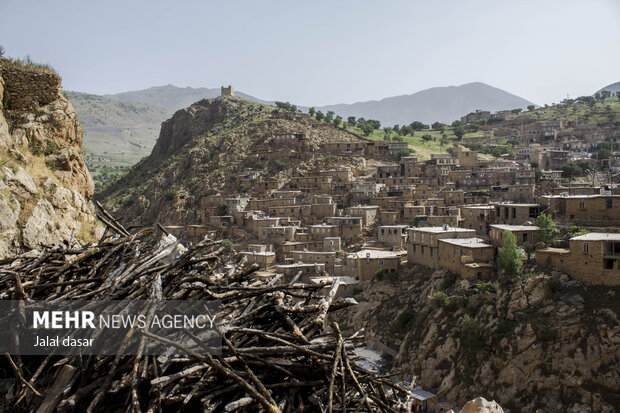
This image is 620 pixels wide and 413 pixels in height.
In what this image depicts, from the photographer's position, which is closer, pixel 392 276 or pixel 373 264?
pixel 392 276

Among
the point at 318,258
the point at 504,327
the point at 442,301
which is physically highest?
the point at 318,258

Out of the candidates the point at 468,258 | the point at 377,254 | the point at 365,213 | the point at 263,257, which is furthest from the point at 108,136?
the point at 468,258

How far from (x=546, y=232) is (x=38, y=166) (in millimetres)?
23517

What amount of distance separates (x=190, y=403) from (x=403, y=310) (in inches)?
1013

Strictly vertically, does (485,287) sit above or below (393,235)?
below

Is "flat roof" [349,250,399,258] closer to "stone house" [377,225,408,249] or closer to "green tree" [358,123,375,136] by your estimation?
"stone house" [377,225,408,249]

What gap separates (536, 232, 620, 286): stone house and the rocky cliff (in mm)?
20618

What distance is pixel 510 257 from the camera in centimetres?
2328

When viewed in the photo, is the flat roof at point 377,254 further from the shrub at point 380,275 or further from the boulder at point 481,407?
the boulder at point 481,407

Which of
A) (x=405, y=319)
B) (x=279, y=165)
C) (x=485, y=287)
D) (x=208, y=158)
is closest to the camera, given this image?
(x=485, y=287)

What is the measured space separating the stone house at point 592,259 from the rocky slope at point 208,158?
35.3 meters

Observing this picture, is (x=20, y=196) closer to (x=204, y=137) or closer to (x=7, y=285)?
(x=7, y=285)

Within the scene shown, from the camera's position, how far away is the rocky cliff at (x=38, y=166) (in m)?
A: 7.04

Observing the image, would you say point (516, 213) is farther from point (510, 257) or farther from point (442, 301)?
point (442, 301)
